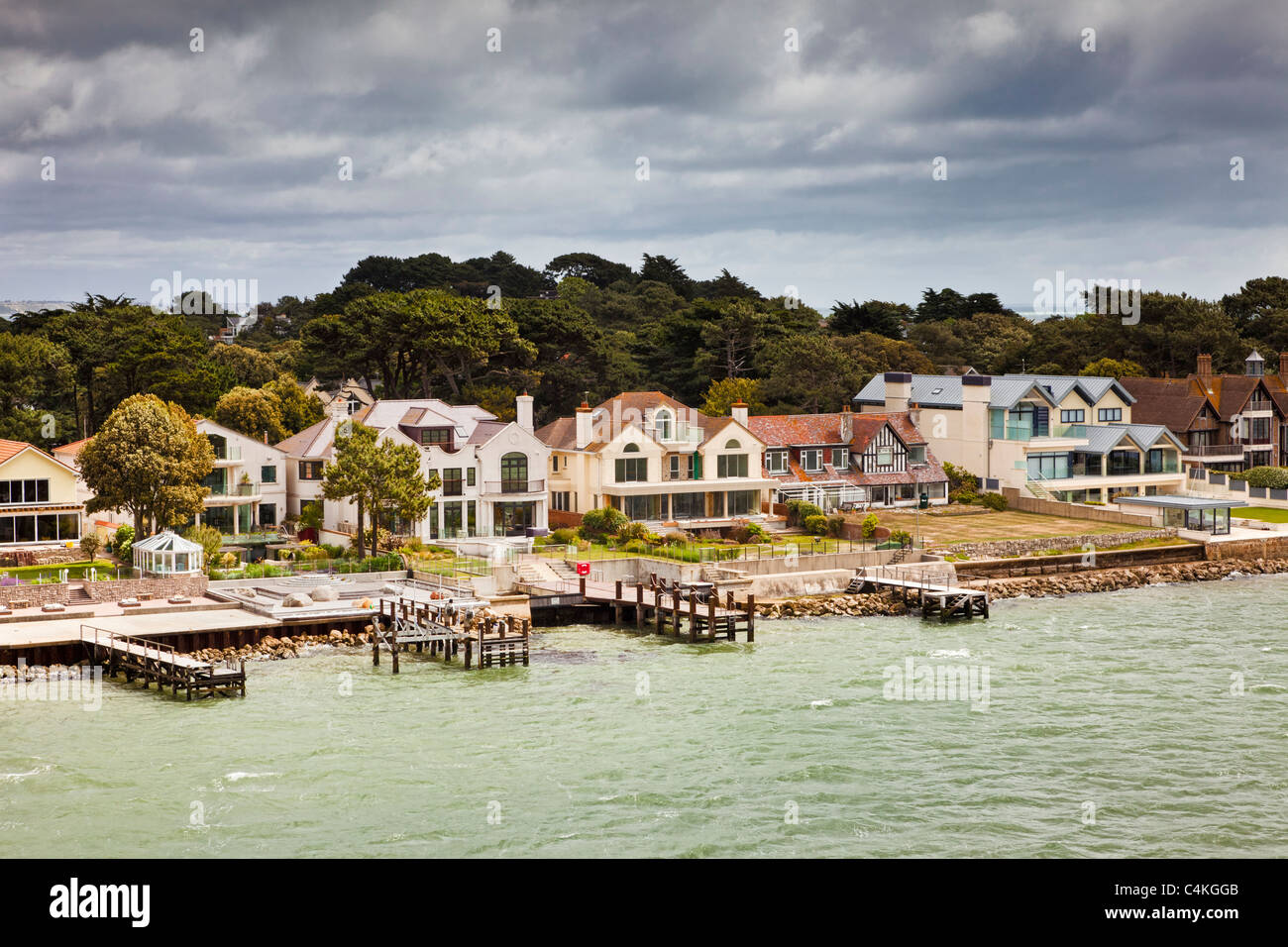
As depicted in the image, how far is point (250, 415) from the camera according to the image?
260ft

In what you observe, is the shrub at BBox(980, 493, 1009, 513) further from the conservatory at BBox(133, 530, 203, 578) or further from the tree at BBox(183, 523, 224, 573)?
the conservatory at BBox(133, 530, 203, 578)

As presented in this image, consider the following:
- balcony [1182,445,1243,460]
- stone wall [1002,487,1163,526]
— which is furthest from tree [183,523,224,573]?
balcony [1182,445,1243,460]

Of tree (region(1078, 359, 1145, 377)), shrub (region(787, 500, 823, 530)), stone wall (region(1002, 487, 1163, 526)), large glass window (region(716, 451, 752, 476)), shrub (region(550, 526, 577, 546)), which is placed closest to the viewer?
shrub (region(550, 526, 577, 546))

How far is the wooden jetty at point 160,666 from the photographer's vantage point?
1545 inches

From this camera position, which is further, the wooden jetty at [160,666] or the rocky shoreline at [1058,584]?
the rocky shoreline at [1058,584]

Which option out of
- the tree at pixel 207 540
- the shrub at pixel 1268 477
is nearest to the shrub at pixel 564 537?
the tree at pixel 207 540

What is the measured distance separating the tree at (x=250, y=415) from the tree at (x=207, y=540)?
2478 cm

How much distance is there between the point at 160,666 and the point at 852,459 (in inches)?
1774

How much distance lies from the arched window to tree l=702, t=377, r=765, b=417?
23004 mm

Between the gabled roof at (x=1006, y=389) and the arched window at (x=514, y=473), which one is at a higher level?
the gabled roof at (x=1006, y=389)

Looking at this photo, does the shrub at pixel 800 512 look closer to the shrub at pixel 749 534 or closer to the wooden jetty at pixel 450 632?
the shrub at pixel 749 534

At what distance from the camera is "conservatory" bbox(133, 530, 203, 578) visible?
4984cm
